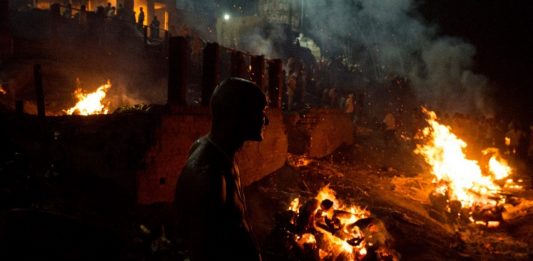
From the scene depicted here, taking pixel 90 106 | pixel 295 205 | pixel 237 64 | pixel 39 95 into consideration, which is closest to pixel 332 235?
pixel 295 205

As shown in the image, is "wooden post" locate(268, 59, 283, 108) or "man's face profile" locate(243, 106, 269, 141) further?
"wooden post" locate(268, 59, 283, 108)

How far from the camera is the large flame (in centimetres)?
1232

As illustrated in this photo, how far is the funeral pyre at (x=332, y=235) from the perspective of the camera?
7.46 metres

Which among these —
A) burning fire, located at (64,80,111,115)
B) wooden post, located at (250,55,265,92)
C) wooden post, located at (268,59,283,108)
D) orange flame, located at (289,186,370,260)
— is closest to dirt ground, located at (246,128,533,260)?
orange flame, located at (289,186,370,260)

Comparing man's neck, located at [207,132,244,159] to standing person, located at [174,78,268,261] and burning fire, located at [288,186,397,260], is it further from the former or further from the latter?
burning fire, located at [288,186,397,260]

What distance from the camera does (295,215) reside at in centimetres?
805

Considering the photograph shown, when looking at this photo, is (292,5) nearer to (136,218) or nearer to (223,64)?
(223,64)

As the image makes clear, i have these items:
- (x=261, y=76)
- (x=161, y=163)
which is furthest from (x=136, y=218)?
(x=261, y=76)

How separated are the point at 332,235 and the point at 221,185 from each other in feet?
21.3

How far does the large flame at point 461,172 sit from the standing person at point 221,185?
11.8 m

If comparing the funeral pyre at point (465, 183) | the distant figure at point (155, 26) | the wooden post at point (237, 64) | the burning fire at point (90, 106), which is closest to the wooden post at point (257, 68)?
the wooden post at point (237, 64)

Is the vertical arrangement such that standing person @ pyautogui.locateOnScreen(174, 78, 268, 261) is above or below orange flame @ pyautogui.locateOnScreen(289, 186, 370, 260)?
above

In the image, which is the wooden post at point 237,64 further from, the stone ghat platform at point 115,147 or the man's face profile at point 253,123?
the man's face profile at point 253,123

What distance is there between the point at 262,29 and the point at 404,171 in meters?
34.4
